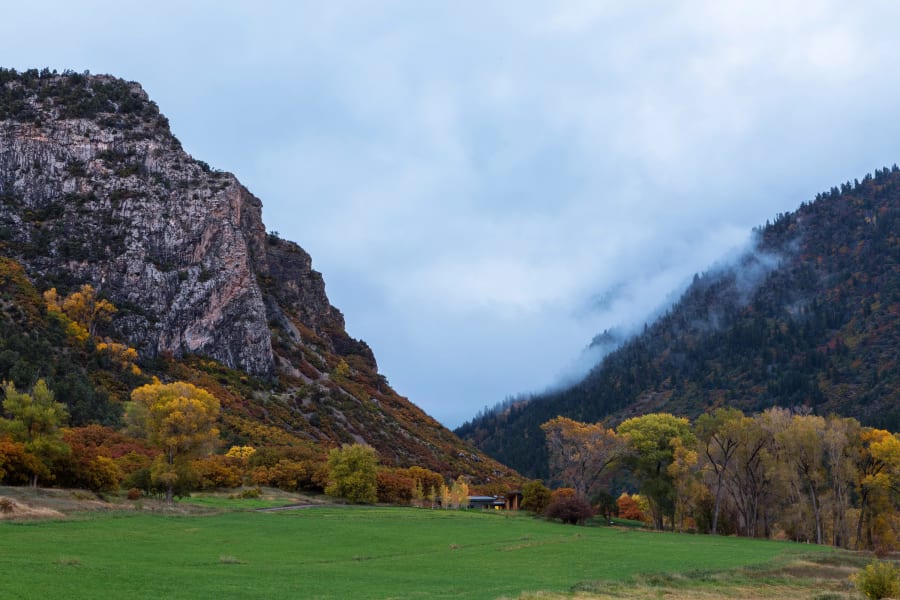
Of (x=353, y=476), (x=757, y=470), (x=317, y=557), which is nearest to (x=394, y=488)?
(x=353, y=476)

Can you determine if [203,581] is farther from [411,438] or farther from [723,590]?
[411,438]

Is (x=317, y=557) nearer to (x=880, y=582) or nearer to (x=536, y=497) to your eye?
(x=880, y=582)

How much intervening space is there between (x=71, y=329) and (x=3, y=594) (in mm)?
126826

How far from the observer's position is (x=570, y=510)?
85.2 meters

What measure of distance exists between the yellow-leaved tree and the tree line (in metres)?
44.9

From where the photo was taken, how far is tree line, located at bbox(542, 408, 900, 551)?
78.2 meters

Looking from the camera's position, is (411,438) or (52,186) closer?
(52,186)

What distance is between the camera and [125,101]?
7451 inches

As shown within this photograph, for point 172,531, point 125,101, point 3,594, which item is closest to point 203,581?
point 3,594

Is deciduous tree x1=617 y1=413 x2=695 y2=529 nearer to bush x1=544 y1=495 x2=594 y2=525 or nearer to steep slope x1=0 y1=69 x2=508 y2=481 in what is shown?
bush x1=544 y1=495 x2=594 y2=525

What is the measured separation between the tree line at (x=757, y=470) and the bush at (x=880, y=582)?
5030cm

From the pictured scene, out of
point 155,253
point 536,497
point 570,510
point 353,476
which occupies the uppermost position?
point 155,253

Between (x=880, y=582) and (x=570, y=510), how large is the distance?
2203 inches

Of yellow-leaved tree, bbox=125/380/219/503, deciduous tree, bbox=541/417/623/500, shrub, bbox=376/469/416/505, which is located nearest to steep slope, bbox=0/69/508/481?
shrub, bbox=376/469/416/505
